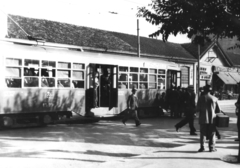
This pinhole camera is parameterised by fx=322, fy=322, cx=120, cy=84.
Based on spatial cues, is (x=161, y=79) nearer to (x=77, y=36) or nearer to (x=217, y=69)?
(x=77, y=36)

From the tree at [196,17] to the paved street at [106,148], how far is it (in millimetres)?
3736

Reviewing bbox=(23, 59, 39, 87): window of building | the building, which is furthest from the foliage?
the building

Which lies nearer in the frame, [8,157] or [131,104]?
[8,157]

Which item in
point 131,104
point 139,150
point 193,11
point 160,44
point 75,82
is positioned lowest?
point 139,150

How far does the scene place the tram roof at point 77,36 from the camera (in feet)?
83.1

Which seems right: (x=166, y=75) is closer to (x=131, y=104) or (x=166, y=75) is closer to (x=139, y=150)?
(x=131, y=104)

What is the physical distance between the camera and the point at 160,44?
40406mm

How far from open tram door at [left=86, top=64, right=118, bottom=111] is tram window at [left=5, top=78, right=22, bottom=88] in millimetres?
3396

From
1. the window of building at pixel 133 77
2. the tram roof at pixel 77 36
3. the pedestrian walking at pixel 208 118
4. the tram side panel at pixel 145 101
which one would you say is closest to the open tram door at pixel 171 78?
the tram side panel at pixel 145 101

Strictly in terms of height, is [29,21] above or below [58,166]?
above

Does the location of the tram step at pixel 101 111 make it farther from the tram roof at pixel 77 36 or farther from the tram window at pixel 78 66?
the tram roof at pixel 77 36

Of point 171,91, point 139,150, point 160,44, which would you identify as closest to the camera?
point 139,150

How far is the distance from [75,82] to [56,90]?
1.16m

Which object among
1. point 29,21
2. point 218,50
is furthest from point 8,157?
point 218,50
